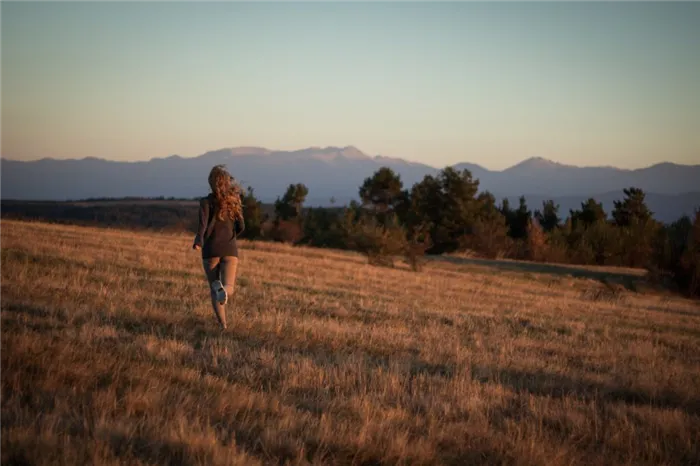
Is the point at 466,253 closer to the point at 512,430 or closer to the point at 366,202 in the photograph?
the point at 366,202

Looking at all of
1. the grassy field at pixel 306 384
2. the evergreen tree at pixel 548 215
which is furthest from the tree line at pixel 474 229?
the grassy field at pixel 306 384

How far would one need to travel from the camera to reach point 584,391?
6.67 meters

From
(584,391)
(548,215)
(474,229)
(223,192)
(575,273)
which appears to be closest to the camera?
(584,391)

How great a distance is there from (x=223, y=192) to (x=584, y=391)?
5.30m

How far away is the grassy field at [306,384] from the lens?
3.80 m

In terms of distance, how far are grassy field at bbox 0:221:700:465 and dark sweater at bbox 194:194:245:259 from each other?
1.13 metres

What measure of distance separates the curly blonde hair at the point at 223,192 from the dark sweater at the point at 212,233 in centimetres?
9

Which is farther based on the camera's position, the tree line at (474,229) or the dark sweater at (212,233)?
the tree line at (474,229)

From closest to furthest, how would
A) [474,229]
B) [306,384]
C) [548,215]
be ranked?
1. [306,384]
2. [474,229]
3. [548,215]

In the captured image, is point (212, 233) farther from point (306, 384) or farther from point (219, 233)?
point (306, 384)

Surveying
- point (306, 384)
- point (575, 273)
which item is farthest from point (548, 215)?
point (306, 384)

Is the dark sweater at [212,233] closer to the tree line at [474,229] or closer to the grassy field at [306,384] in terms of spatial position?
the grassy field at [306,384]

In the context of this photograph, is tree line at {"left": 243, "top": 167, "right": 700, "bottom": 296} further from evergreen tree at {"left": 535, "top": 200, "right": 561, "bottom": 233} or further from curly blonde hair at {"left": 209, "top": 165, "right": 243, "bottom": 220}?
curly blonde hair at {"left": 209, "top": 165, "right": 243, "bottom": 220}

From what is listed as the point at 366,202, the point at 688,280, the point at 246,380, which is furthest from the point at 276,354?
the point at 366,202
